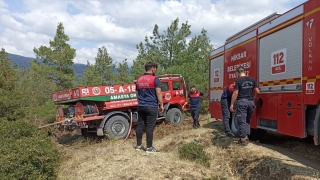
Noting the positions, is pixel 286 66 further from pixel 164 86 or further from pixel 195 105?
pixel 164 86

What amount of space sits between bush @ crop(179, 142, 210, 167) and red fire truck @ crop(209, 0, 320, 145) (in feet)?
5.89

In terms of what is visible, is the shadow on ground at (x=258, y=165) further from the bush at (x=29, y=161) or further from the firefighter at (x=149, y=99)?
the bush at (x=29, y=161)

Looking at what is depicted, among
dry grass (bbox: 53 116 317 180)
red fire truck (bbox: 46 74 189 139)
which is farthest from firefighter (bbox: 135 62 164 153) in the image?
red fire truck (bbox: 46 74 189 139)

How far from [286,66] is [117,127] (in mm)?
6646

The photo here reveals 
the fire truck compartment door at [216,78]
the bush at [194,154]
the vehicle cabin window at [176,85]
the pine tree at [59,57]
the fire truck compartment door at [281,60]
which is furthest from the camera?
the pine tree at [59,57]

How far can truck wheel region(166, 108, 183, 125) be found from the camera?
13.5m

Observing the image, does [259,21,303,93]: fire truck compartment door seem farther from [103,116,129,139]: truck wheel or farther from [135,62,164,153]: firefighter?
[103,116,129,139]: truck wheel

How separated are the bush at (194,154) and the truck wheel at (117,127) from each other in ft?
16.2

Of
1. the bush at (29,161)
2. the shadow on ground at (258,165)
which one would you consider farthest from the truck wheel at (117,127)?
the bush at (29,161)

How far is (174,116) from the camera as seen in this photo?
44.8 feet

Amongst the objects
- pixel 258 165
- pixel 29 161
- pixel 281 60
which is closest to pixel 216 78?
pixel 281 60

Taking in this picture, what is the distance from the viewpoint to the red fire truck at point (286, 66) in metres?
5.84

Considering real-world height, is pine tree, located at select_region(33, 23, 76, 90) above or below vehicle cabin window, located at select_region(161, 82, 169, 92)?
above

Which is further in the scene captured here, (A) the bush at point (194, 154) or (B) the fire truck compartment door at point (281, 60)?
(A) the bush at point (194, 154)
